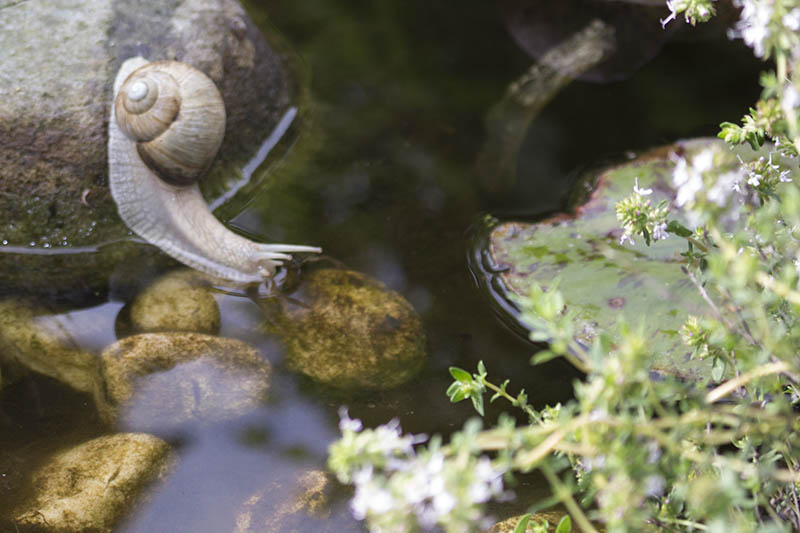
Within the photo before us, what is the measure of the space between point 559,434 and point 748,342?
2.59ft

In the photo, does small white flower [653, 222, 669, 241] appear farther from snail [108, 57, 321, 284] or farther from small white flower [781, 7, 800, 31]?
snail [108, 57, 321, 284]

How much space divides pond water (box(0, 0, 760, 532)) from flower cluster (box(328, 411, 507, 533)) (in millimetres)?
1096

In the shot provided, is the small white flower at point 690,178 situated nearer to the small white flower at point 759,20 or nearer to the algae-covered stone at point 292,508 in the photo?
the small white flower at point 759,20

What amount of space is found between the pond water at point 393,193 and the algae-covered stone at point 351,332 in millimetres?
67

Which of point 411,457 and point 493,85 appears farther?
point 493,85

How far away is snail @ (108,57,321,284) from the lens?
289 cm

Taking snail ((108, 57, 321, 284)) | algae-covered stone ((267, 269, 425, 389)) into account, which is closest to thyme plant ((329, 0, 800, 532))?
algae-covered stone ((267, 269, 425, 389))

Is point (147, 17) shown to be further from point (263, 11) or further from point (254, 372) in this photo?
point (254, 372)

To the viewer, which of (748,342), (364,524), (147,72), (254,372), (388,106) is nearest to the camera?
(748,342)

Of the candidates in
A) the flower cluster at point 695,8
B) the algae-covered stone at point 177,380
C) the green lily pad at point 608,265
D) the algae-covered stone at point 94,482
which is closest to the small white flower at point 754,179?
the flower cluster at point 695,8

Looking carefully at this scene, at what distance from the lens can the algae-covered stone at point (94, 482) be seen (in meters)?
2.04

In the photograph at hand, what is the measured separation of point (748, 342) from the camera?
164 centimetres

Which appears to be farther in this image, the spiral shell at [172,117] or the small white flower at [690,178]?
the spiral shell at [172,117]

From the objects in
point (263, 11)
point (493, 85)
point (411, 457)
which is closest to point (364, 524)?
point (411, 457)
